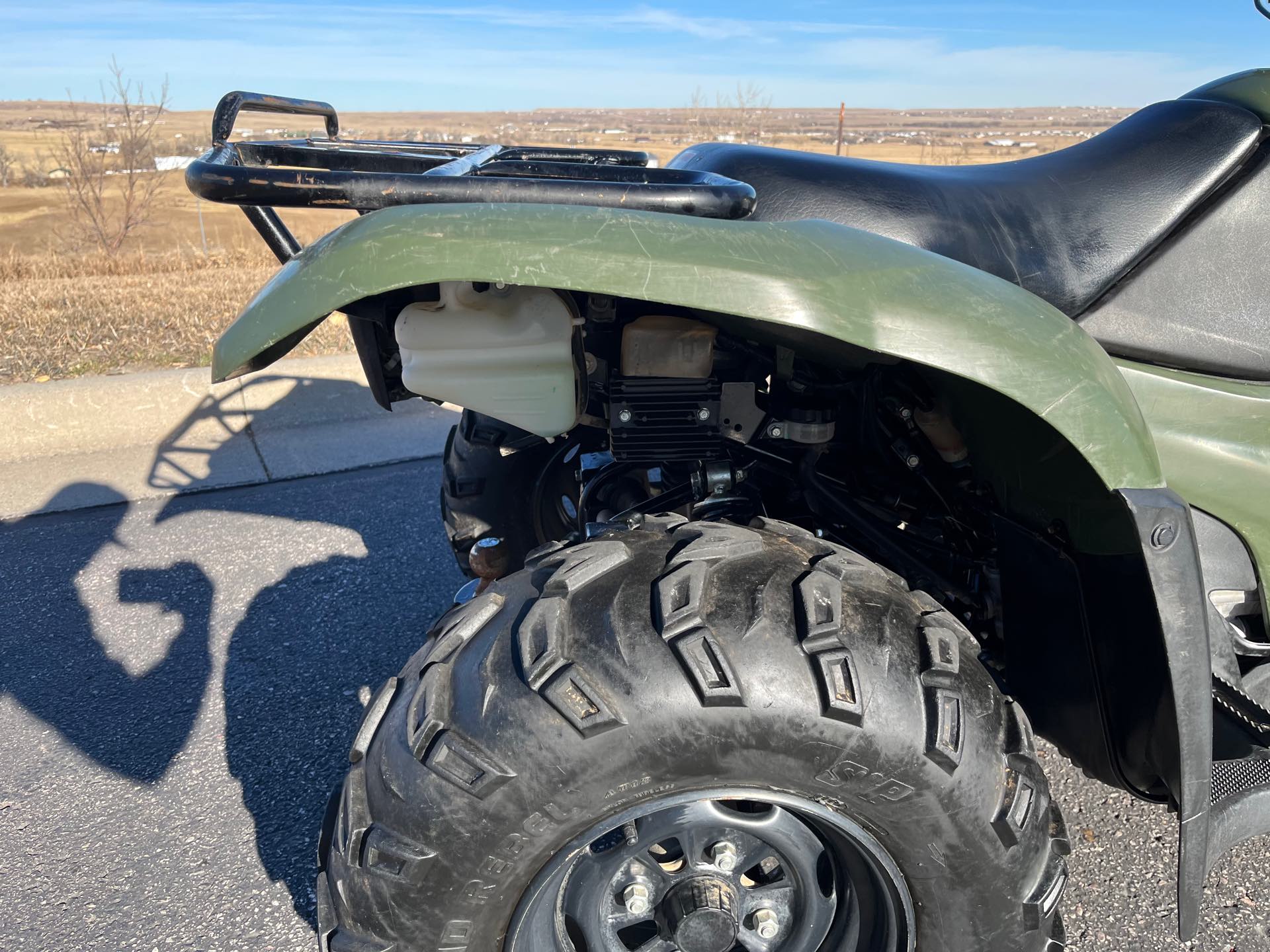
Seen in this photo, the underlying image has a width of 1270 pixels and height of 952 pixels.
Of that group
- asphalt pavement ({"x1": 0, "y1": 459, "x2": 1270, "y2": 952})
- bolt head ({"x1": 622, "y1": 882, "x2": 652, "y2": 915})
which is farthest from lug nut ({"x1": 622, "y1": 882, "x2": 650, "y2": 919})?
asphalt pavement ({"x1": 0, "y1": 459, "x2": 1270, "y2": 952})

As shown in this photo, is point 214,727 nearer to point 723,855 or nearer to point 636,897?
point 636,897

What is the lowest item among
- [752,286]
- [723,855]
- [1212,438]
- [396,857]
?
[723,855]

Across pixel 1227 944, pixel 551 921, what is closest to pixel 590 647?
pixel 551 921

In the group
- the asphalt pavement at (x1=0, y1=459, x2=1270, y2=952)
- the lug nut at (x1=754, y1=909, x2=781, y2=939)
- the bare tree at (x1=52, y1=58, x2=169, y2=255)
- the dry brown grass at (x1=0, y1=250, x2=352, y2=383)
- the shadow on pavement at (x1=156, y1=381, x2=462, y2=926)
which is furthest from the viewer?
the bare tree at (x1=52, y1=58, x2=169, y2=255)

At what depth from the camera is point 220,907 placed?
218 centimetres

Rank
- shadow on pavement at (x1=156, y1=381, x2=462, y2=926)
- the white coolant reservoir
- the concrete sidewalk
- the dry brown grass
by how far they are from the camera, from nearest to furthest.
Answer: the white coolant reservoir < shadow on pavement at (x1=156, y1=381, x2=462, y2=926) < the concrete sidewalk < the dry brown grass

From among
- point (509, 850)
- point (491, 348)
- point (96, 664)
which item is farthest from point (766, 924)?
point (96, 664)

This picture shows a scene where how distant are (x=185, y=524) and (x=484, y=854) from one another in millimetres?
3245

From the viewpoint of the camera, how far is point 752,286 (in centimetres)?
130

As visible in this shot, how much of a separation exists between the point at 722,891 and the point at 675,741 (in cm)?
46

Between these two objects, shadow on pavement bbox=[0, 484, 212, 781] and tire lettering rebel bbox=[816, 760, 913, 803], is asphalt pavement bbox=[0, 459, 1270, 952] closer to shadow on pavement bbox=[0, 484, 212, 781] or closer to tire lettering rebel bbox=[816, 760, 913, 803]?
shadow on pavement bbox=[0, 484, 212, 781]

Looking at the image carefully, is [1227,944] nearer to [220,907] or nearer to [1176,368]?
[1176,368]

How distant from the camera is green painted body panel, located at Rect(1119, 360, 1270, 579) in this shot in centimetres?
182

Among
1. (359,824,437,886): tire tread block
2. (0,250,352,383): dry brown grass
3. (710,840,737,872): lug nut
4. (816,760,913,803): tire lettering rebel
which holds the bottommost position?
(0,250,352,383): dry brown grass
